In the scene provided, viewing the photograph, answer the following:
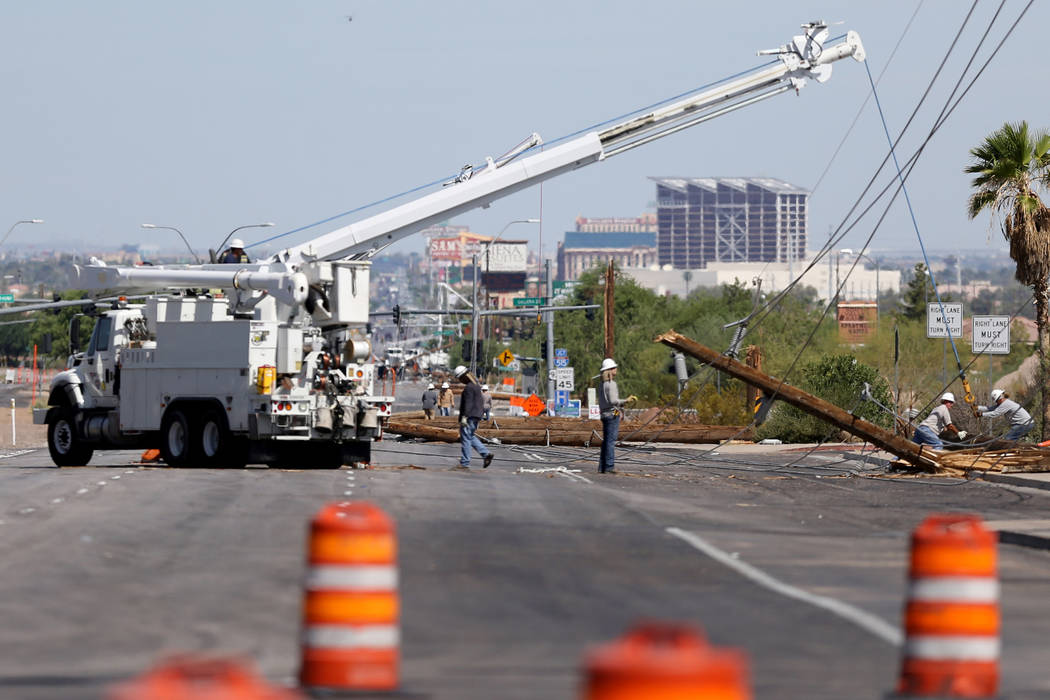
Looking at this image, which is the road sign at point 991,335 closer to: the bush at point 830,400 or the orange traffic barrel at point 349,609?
the bush at point 830,400

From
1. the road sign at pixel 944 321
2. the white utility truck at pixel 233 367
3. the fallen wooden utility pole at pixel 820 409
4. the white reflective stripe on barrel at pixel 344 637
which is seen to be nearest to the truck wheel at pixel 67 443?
the white utility truck at pixel 233 367

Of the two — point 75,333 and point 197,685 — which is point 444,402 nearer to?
point 75,333

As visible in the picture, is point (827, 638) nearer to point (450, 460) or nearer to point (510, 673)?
point (510, 673)

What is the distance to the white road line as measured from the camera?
991 centimetres

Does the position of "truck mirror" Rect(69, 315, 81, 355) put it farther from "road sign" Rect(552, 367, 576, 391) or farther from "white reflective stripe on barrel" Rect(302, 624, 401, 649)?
"road sign" Rect(552, 367, 576, 391)

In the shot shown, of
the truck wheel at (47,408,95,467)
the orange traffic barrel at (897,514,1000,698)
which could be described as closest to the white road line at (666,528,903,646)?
the orange traffic barrel at (897,514,1000,698)

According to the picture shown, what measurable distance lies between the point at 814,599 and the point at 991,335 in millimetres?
27157

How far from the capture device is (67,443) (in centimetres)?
2936

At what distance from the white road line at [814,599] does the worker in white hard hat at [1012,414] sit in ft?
54.4

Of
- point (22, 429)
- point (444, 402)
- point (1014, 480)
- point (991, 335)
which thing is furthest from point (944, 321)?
point (22, 429)

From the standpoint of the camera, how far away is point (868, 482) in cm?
2695

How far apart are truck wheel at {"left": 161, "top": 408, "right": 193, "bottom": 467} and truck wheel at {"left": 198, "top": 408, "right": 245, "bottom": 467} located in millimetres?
226

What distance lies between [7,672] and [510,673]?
8.61 ft

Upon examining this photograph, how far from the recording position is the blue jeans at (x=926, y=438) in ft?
98.5
